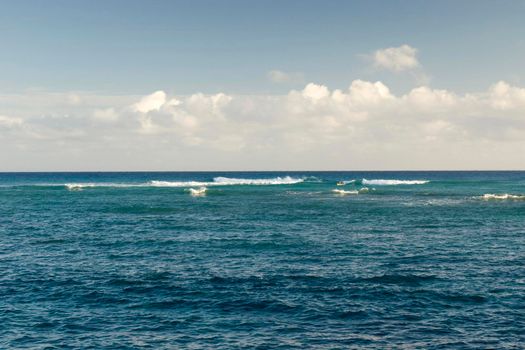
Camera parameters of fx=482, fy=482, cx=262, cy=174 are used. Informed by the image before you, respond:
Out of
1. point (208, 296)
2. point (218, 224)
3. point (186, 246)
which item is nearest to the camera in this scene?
point (208, 296)

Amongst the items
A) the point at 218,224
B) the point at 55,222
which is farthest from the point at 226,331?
the point at 55,222

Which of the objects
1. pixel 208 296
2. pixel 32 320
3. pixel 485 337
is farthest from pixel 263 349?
pixel 32 320

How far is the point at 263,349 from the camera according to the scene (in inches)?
866

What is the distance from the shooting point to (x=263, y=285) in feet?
104

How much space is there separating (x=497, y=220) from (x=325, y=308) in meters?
45.2

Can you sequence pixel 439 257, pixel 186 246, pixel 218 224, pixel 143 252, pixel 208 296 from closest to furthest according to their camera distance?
pixel 208 296 < pixel 439 257 < pixel 143 252 < pixel 186 246 < pixel 218 224

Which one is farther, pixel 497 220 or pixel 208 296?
pixel 497 220

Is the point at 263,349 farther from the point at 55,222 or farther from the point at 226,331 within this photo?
the point at 55,222

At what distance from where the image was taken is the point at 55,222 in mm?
64188

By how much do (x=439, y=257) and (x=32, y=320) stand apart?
101 ft

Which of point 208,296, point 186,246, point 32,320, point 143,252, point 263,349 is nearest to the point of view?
point 263,349

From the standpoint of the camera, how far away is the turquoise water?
23.5 m

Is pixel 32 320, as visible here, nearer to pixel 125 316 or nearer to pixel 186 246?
pixel 125 316

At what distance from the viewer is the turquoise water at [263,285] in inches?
926
